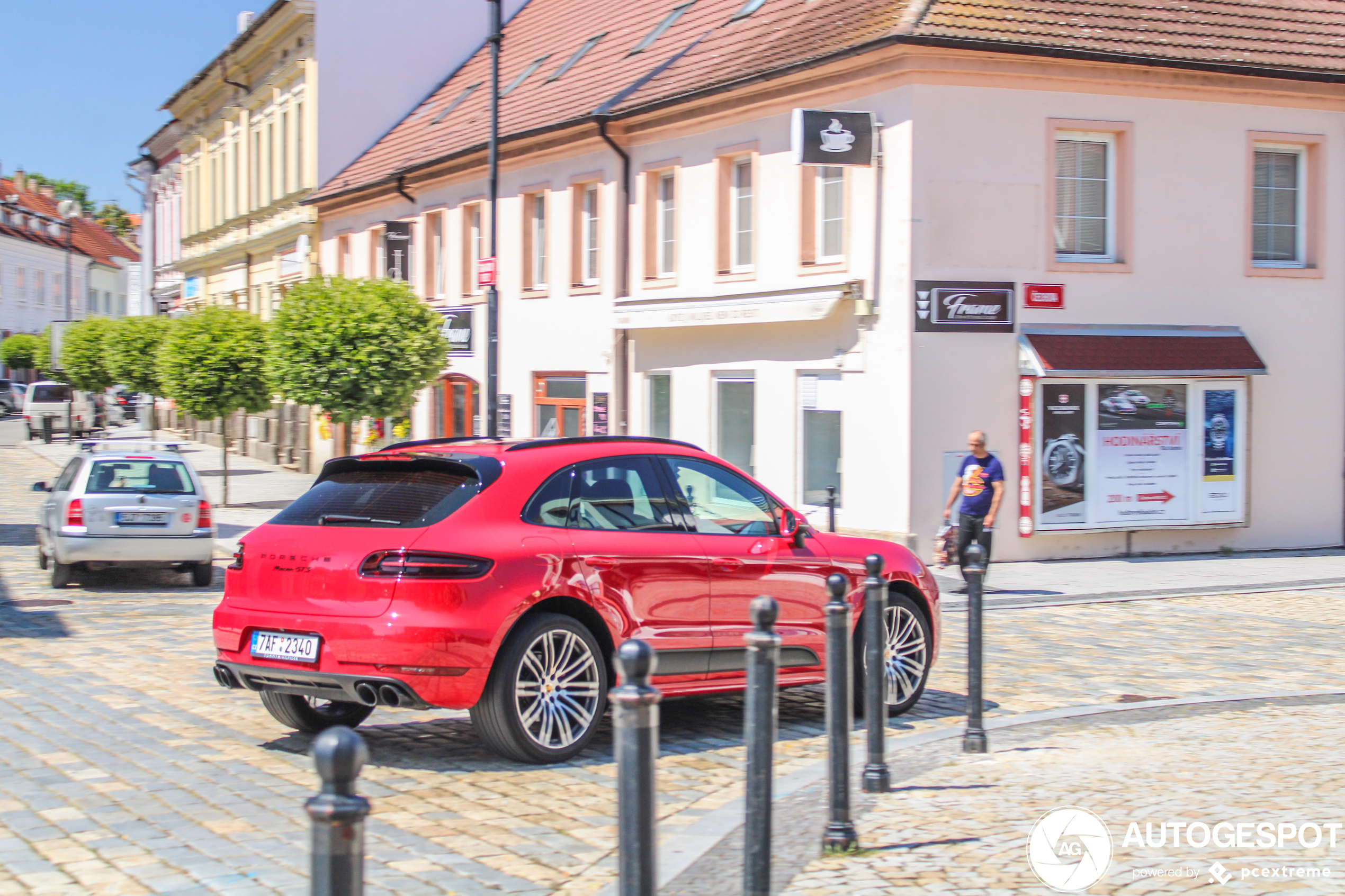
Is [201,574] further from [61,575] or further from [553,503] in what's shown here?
[553,503]

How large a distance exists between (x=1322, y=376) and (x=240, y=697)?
1612 centimetres

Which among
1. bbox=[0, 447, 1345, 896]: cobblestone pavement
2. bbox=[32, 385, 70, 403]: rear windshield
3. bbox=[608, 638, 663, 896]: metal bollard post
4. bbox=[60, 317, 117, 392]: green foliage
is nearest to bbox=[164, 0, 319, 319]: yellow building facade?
bbox=[60, 317, 117, 392]: green foliage

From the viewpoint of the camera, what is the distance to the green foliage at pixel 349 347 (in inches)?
888

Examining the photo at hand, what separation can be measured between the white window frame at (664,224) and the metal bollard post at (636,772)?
66.2ft

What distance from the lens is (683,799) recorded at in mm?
6668

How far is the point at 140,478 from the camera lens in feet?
52.9

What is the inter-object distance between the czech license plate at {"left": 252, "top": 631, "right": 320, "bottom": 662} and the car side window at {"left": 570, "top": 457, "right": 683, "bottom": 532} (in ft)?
4.62

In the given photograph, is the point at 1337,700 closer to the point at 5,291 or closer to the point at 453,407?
the point at 453,407

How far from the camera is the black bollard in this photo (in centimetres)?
292

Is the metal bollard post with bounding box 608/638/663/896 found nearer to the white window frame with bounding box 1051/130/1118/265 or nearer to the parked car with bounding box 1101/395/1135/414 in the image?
the parked car with bounding box 1101/395/1135/414

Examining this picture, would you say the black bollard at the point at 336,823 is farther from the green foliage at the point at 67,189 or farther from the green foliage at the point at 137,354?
the green foliage at the point at 67,189

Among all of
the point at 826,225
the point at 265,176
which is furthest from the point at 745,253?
the point at 265,176

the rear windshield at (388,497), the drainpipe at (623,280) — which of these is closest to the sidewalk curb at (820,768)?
the rear windshield at (388,497)

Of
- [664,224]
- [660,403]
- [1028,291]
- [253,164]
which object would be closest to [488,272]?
[664,224]
